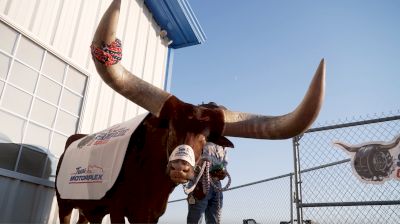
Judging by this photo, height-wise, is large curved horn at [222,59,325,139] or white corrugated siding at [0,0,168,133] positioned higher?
white corrugated siding at [0,0,168,133]

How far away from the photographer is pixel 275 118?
9.32ft

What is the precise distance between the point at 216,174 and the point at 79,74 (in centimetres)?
290

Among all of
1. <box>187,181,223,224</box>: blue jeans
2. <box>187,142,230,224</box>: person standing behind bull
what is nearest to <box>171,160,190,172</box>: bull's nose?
<box>187,142,230,224</box>: person standing behind bull

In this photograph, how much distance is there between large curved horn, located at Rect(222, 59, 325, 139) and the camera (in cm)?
248

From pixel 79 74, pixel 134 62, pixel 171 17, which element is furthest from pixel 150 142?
pixel 171 17

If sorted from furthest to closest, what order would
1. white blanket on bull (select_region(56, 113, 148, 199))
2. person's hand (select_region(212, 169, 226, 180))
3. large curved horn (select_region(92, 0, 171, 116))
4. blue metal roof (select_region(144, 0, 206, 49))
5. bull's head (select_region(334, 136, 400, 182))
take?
blue metal roof (select_region(144, 0, 206, 49)) → bull's head (select_region(334, 136, 400, 182)) → person's hand (select_region(212, 169, 226, 180)) → white blanket on bull (select_region(56, 113, 148, 199)) → large curved horn (select_region(92, 0, 171, 116))

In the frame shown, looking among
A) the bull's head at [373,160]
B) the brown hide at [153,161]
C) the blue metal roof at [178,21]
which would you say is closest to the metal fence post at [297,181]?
the bull's head at [373,160]

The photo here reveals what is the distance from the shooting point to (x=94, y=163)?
343 centimetres

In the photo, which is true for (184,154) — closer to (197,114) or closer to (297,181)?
(197,114)

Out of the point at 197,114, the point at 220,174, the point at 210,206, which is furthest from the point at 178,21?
the point at 197,114

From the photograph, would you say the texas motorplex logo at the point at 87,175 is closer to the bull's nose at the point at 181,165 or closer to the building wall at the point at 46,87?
the building wall at the point at 46,87

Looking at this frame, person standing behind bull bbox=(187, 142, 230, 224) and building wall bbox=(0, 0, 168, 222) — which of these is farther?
building wall bbox=(0, 0, 168, 222)

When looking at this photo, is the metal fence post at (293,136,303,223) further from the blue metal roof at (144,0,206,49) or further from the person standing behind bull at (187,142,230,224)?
the blue metal roof at (144,0,206,49)

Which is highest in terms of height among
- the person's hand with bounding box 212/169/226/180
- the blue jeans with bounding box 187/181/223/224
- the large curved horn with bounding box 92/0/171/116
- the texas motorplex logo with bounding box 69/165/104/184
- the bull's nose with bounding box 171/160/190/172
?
the large curved horn with bounding box 92/0/171/116
